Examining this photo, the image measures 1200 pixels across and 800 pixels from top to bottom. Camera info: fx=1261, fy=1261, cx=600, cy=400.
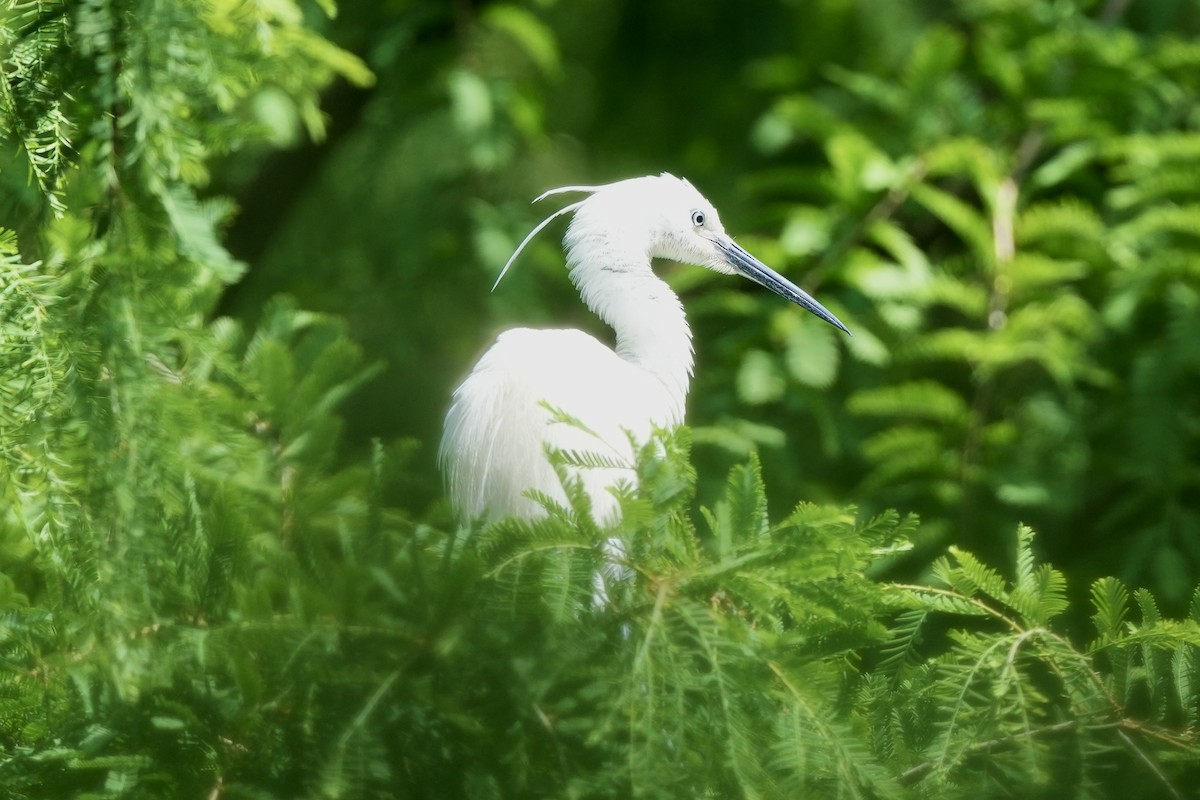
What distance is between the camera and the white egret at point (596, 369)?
302 centimetres

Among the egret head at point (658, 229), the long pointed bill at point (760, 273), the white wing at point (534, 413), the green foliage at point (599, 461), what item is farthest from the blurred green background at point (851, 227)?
the egret head at point (658, 229)

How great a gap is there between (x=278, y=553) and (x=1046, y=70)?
3791mm

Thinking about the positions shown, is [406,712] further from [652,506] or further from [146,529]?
[146,529]

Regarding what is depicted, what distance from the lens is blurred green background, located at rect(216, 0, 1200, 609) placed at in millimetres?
4141

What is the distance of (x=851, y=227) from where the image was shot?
4566 mm

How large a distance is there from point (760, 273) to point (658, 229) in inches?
16.2

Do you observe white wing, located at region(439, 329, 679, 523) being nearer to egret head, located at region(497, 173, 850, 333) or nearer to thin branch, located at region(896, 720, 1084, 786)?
egret head, located at region(497, 173, 850, 333)

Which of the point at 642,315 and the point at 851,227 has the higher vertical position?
the point at 851,227

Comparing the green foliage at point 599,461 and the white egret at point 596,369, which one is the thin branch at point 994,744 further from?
the white egret at point 596,369

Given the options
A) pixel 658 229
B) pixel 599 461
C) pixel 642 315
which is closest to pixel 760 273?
pixel 658 229

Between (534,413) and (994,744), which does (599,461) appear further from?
(534,413)

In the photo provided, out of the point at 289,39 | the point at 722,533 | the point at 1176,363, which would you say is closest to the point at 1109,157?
the point at 1176,363

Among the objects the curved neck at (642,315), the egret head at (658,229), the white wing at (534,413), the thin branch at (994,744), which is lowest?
the thin branch at (994,744)

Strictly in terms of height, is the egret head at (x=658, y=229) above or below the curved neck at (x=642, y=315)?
above
